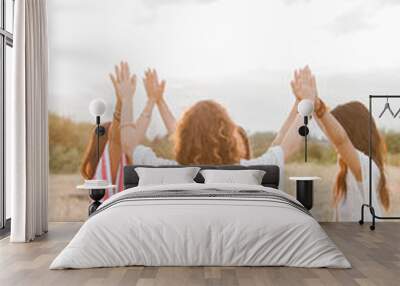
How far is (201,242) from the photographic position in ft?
14.8

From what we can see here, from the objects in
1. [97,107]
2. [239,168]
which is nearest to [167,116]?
[97,107]

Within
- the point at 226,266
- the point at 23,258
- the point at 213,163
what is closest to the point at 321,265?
the point at 226,266

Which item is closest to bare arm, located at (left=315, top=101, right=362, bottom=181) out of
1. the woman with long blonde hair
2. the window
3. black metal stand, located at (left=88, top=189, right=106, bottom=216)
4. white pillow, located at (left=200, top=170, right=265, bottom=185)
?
the woman with long blonde hair

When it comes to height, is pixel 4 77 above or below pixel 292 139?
above

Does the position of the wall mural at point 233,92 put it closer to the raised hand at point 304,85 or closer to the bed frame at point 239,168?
the raised hand at point 304,85

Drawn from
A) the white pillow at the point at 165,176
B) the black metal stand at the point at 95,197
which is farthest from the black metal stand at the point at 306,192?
the black metal stand at the point at 95,197

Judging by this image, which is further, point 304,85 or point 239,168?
→ point 304,85

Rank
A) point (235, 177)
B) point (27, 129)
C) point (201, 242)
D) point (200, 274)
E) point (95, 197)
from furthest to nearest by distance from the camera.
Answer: point (95, 197) → point (235, 177) → point (27, 129) → point (201, 242) → point (200, 274)

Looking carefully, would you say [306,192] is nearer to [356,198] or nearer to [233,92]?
[356,198]

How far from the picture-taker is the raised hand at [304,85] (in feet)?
24.1

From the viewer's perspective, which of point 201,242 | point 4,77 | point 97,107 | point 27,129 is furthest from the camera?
point 97,107

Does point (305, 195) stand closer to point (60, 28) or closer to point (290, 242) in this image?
point (290, 242)

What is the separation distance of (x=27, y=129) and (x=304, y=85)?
3.61 metres

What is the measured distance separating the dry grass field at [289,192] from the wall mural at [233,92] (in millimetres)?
13
